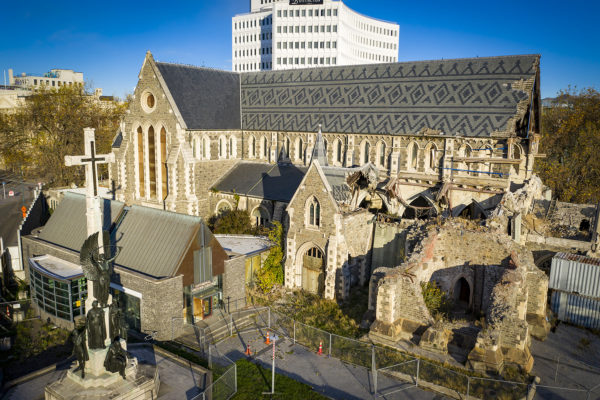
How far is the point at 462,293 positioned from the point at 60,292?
58.8 feet

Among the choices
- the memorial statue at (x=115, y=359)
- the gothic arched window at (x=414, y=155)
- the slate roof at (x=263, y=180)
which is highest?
the gothic arched window at (x=414, y=155)

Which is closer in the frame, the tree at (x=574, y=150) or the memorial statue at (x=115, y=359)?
the memorial statue at (x=115, y=359)

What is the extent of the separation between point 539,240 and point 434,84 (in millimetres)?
12678

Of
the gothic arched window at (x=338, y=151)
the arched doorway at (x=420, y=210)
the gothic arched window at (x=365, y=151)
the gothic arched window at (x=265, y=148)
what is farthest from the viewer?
the gothic arched window at (x=265, y=148)

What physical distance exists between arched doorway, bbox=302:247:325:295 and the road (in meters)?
22.3

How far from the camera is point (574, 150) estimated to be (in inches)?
1946

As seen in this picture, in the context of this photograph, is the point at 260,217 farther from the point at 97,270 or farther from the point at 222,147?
the point at 97,270

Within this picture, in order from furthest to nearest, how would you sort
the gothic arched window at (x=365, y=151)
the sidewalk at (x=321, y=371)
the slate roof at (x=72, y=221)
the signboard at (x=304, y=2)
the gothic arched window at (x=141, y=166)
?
the signboard at (x=304, y=2), the gothic arched window at (x=141, y=166), the gothic arched window at (x=365, y=151), the slate roof at (x=72, y=221), the sidewalk at (x=321, y=371)

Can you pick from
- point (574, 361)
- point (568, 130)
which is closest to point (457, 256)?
point (574, 361)

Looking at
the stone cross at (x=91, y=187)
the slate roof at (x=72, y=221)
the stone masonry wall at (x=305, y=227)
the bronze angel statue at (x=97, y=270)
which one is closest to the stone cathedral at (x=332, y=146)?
the stone masonry wall at (x=305, y=227)

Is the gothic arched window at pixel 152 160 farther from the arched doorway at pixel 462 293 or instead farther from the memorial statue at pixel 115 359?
the arched doorway at pixel 462 293

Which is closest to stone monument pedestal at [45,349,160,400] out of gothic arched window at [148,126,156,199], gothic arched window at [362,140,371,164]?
gothic arched window at [148,126,156,199]

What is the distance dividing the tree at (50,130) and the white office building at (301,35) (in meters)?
51.4

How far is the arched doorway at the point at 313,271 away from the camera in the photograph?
2283cm
